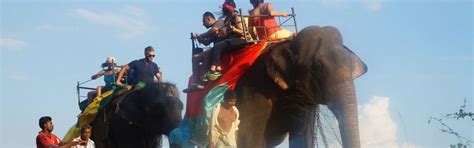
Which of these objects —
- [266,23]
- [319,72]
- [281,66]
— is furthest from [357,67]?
[266,23]

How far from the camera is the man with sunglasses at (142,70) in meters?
14.8

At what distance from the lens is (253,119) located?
36.9 feet

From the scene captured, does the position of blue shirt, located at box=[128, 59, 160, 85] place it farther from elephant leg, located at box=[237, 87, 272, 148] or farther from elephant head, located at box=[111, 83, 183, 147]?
elephant leg, located at box=[237, 87, 272, 148]

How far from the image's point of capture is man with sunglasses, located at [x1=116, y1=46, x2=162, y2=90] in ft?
48.4

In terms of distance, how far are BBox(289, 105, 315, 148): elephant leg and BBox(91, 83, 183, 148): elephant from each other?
9.82ft

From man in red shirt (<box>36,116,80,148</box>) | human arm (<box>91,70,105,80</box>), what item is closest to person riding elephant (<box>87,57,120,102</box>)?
human arm (<box>91,70,105,80</box>)

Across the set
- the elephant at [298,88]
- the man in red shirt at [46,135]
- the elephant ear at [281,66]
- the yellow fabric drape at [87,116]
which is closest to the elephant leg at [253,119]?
the elephant at [298,88]

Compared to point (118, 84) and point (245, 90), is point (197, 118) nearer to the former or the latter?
point (245, 90)

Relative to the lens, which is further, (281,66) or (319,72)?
(281,66)

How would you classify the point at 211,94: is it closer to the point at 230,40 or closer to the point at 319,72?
the point at 230,40

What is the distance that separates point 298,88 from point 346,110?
33.0 inches

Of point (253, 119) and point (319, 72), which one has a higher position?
point (319, 72)

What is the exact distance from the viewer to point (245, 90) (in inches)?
446

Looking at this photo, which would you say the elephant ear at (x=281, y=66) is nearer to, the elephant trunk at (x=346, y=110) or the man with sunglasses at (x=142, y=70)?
the elephant trunk at (x=346, y=110)
